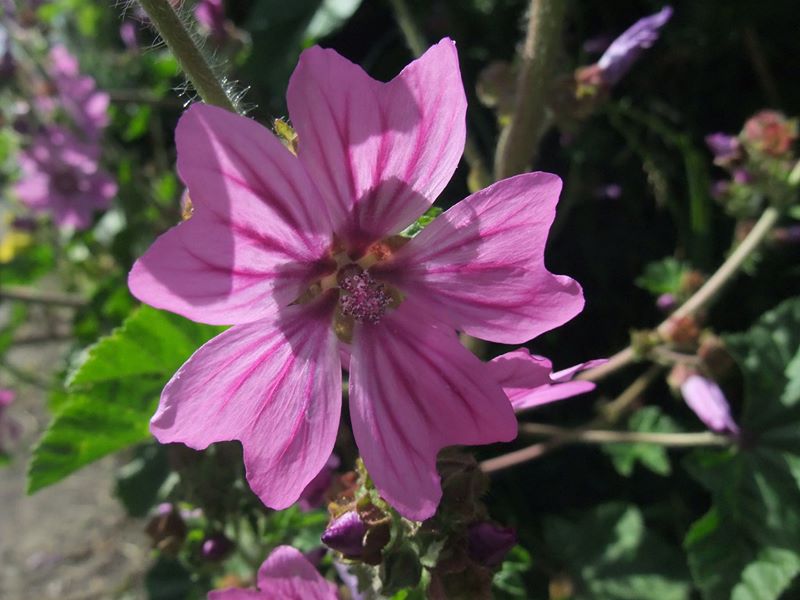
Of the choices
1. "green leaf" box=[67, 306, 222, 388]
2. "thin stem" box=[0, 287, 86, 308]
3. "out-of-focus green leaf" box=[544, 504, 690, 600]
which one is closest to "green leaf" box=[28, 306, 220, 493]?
"green leaf" box=[67, 306, 222, 388]

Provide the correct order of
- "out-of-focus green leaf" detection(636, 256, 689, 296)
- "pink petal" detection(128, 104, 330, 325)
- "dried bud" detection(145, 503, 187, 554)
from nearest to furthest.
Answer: "pink petal" detection(128, 104, 330, 325) → "dried bud" detection(145, 503, 187, 554) → "out-of-focus green leaf" detection(636, 256, 689, 296)

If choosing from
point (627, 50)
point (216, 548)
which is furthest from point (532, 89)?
point (216, 548)

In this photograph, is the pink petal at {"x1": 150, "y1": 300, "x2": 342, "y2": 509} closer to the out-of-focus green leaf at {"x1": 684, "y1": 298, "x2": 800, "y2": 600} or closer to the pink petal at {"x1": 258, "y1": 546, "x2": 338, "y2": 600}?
the pink petal at {"x1": 258, "y1": 546, "x2": 338, "y2": 600}

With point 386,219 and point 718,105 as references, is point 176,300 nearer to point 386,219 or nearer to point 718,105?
point 386,219

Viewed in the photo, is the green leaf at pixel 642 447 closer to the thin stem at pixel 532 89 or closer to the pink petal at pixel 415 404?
the thin stem at pixel 532 89

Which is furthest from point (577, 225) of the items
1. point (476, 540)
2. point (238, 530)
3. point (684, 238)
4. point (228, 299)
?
point (228, 299)

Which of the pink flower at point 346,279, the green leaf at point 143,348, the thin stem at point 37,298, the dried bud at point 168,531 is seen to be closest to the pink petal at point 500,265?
the pink flower at point 346,279
